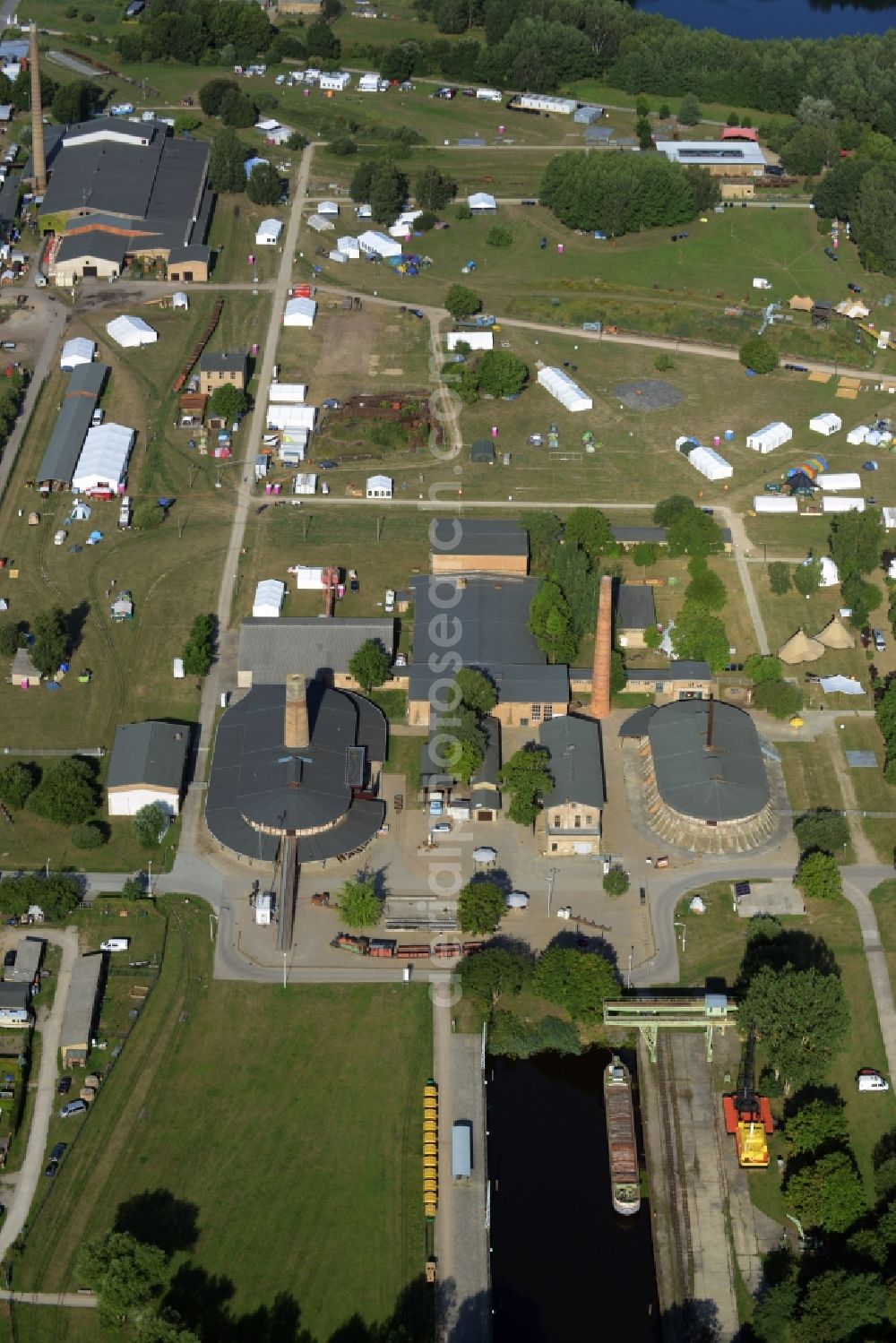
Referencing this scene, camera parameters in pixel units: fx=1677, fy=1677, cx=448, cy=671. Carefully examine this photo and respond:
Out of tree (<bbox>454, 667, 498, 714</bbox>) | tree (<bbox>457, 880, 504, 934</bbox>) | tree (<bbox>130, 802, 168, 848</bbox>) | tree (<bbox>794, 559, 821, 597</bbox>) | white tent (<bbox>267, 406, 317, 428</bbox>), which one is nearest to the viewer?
tree (<bbox>457, 880, 504, 934</bbox>)

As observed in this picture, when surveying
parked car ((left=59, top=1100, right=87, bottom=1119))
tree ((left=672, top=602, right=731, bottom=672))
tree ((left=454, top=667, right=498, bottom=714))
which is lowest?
parked car ((left=59, top=1100, right=87, bottom=1119))

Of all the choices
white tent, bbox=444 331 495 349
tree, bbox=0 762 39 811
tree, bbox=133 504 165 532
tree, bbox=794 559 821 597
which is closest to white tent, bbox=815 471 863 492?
tree, bbox=794 559 821 597

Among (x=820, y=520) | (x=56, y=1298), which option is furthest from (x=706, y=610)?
(x=56, y=1298)

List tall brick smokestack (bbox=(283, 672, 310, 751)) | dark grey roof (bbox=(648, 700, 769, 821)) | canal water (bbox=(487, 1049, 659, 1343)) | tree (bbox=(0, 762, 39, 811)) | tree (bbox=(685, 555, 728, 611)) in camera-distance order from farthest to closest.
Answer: tree (bbox=(685, 555, 728, 611))
tree (bbox=(0, 762, 39, 811))
dark grey roof (bbox=(648, 700, 769, 821))
tall brick smokestack (bbox=(283, 672, 310, 751))
canal water (bbox=(487, 1049, 659, 1343))

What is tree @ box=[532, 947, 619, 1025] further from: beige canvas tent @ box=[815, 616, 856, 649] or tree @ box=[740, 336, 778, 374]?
tree @ box=[740, 336, 778, 374]

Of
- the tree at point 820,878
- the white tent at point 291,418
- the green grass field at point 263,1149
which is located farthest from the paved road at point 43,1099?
the white tent at point 291,418

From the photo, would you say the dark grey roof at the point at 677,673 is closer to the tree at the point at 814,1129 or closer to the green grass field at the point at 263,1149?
the green grass field at the point at 263,1149

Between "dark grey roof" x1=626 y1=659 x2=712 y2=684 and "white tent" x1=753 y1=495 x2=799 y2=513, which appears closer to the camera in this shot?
"dark grey roof" x1=626 y1=659 x2=712 y2=684
